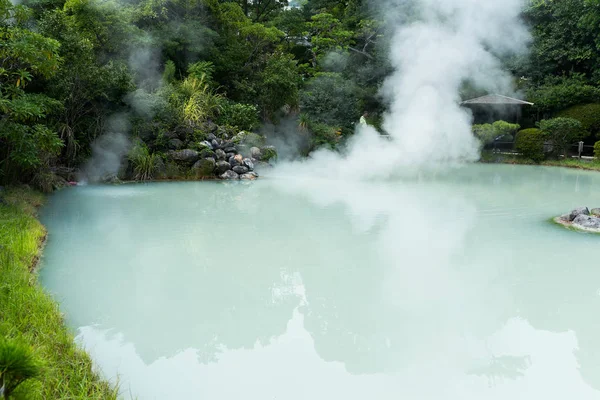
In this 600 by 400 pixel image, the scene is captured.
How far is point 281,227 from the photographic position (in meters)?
6.72

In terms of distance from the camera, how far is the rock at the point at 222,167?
11.8 m

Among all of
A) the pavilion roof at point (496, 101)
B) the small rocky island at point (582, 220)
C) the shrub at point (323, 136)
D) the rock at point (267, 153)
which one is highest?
the pavilion roof at point (496, 101)

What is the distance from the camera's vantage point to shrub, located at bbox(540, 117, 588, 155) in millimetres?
15703

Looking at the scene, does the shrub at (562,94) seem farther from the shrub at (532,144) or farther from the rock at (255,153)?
the rock at (255,153)

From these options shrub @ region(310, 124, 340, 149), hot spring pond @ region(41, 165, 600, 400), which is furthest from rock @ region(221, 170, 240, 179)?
hot spring pond @ region(41, 165, 600, 400)

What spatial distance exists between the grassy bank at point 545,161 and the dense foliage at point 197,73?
0.87m

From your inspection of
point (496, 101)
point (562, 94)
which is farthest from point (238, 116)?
point (562, 94)

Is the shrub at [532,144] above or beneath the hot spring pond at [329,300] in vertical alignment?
above

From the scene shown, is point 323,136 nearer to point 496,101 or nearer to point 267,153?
point 267,153

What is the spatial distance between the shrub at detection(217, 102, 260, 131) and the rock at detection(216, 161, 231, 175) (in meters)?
1.71

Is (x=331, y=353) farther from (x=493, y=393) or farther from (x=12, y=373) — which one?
(x=12, y=373)

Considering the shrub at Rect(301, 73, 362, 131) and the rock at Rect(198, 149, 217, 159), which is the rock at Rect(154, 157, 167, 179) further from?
the shrub at Rect(301, 73, 362, 131)

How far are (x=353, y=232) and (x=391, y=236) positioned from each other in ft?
1.61

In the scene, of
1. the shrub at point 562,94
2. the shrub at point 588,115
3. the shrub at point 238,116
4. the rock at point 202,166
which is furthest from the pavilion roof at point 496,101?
the rock at point 202,166
